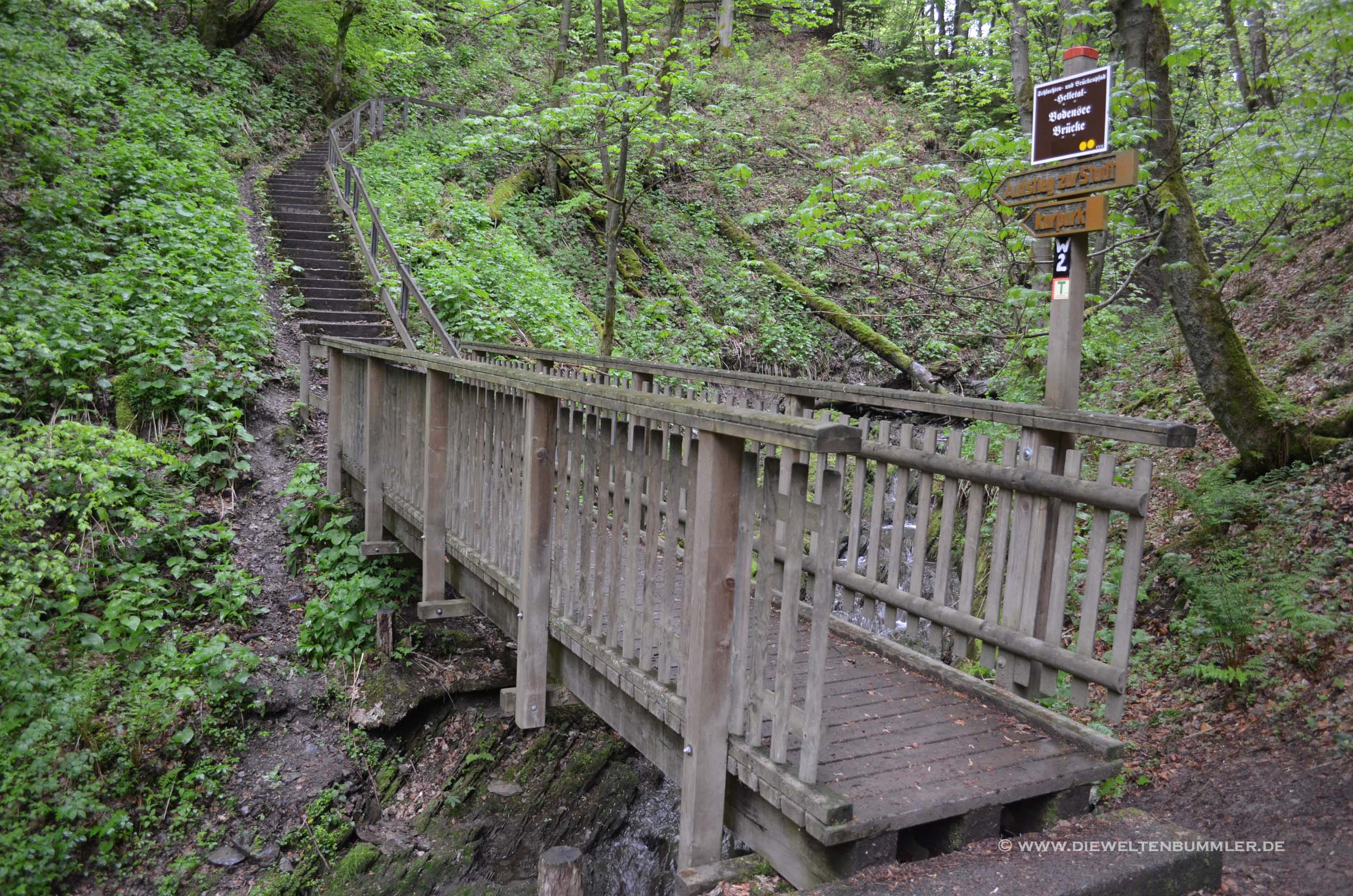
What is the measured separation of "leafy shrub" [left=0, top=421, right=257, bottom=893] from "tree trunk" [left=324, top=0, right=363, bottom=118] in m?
18.1

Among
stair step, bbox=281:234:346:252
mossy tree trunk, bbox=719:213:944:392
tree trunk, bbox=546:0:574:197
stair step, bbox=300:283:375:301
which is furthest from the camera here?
tree trunk, bbox=546:0:574:197

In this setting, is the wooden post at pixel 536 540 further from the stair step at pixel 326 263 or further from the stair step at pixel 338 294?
the stair step at pixel 326 263

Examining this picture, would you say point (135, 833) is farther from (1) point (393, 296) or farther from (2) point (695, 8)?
(2) point (695, 8)

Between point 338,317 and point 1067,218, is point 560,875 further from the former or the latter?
point 338,317

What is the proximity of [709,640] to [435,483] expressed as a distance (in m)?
3.37

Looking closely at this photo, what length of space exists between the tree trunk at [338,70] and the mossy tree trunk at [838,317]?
1135 centimetres

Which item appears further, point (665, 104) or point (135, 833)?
point (665, 104)

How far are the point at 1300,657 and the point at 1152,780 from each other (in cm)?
123

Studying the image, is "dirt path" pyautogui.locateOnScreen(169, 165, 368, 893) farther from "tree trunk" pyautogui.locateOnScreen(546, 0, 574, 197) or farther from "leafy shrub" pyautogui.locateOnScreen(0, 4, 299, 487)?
"tree trunk" pyautogui.locateOnScreen(546, 0, 574, 197)

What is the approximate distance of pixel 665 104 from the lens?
13312 mm

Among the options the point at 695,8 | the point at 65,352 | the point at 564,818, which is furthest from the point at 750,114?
the point at 564,818

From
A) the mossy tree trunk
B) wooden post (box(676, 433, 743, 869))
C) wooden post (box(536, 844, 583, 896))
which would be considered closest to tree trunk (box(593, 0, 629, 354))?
the mossy tree trunk

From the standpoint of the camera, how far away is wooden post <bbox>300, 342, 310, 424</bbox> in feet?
33.1

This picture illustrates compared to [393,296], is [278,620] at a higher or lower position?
lower
